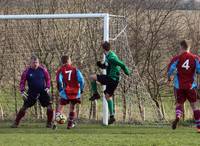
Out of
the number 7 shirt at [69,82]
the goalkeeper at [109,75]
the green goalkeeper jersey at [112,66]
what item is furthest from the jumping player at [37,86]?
the green goalkeeper jersey at [112,66]

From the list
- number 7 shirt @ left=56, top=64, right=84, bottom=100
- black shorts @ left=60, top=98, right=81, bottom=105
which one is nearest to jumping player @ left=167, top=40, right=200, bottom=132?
number 7 shirt @ left=56, top=64, right=84, bottom=100

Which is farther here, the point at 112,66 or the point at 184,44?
the point at 112,66

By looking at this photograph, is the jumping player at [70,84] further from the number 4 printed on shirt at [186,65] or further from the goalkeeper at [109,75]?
the number 4 printed on shirt at [186,65]

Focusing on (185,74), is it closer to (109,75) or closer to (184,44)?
(184,44)

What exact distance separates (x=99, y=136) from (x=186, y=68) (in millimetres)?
2347

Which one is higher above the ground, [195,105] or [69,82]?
[69,82]

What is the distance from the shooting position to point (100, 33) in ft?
50.8

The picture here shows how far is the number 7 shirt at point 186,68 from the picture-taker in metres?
11.9

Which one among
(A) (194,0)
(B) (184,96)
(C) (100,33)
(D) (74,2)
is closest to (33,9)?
(D) (74,2)

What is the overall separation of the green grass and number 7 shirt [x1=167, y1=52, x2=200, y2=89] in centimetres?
100

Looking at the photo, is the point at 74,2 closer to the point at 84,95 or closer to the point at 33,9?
the point at 33,9

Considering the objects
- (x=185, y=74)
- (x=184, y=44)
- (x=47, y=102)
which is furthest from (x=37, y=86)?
(x=184, y=44)

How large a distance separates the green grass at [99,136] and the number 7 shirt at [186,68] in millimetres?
998

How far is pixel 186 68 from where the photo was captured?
1191 cm
